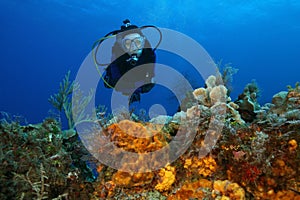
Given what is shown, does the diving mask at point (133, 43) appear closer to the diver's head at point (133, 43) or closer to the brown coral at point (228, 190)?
the diver's head at point (133, 43)

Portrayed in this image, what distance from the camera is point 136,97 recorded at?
20.2ft

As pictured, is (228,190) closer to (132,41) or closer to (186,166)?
(186,166)

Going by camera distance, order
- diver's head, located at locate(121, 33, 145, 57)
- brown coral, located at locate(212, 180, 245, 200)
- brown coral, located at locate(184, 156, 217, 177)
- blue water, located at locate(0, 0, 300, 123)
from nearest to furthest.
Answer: brown coral, located at locate(212, 180, 245, 200)
brown coral, located at locate(184, 156, 217, 177)
diver's head, located at locate(121, 33, 145, 57)
blue water, located at locate(0, 0, 300, 123)

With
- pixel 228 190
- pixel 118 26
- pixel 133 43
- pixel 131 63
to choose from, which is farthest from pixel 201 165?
pixel 118 26

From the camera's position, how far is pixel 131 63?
19.3 feet

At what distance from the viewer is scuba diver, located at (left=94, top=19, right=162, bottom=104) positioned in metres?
5.94

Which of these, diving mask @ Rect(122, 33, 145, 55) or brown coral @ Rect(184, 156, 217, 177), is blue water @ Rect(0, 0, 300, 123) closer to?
diving mask @ Rect(122, 33, 145, 55)

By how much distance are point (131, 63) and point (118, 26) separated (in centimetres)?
6109

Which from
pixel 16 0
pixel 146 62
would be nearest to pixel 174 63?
pixel 16 0

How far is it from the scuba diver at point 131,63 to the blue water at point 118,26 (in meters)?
32.5

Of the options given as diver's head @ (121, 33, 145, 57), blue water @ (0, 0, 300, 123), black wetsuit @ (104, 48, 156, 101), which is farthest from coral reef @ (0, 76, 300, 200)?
blue water @ (0, 0, 300, 123)

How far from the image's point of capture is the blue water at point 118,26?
5153cm

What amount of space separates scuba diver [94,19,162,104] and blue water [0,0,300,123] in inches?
1280

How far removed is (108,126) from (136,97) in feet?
7.98
